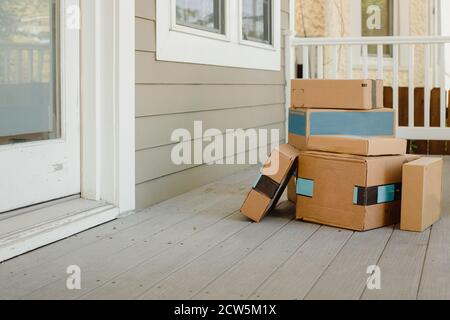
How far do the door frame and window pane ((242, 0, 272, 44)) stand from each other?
158cm

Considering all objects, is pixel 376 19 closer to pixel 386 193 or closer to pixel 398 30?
pixel 398 30

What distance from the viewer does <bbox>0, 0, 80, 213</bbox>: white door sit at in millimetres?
2277

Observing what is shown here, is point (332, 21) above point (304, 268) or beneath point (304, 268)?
above

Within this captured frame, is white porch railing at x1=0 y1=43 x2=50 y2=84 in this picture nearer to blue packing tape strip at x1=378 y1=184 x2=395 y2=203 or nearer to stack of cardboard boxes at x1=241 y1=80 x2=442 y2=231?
stack of cardboard boxes at x1=241 y1=80 x2=442 y2=231

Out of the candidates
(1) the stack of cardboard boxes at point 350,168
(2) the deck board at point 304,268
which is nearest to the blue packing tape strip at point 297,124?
(1) the stack of cardboard boxes at point 350,168

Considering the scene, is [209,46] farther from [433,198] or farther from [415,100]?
[415,100]

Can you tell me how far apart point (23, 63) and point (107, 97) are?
44cm

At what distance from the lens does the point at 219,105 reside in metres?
3.80

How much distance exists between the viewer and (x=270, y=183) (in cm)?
265

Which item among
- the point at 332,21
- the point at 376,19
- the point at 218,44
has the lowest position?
the point at 218,44

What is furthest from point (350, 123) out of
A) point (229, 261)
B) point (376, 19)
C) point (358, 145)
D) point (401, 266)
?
point (376, 19)

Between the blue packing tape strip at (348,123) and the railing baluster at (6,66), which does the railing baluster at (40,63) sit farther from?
the blue packing tape strip at (348,123)

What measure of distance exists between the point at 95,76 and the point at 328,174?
1061 millimetres
